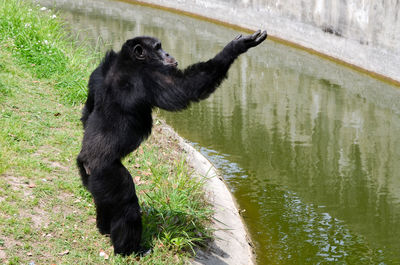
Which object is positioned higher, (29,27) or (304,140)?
(29,27)

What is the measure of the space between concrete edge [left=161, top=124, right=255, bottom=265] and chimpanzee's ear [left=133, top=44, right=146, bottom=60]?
1999 millimetres

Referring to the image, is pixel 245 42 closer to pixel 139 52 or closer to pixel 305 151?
pixel 139 52

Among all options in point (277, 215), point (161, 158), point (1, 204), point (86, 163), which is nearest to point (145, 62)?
point (86, 163)

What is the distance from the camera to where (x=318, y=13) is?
15312 millimetres

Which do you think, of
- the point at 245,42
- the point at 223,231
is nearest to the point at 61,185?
the point at 223,231

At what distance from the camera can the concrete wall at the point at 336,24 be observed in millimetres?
12914

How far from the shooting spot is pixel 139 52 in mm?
4531

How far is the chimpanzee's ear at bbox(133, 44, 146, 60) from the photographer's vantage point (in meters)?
4.49

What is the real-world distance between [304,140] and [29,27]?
5.42 meters

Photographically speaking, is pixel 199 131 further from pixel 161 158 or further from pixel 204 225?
pixel 204 225

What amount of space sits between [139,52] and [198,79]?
62 cm

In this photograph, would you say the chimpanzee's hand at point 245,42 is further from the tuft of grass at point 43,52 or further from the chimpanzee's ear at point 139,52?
the tuft of grass at point 43,52

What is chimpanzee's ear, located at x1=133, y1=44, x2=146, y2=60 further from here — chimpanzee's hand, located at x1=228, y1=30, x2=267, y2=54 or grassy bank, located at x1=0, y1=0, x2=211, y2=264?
grassy bank, located at x1=0, y1=0, x2=211, y2=264

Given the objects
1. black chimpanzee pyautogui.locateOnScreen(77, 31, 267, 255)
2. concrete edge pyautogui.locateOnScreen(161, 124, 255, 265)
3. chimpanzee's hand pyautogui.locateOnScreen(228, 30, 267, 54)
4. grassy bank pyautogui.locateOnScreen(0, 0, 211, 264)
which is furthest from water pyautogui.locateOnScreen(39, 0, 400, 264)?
chimpanzee's hand pyautogui.locateOnScreen(228, 30, 267, 54)
